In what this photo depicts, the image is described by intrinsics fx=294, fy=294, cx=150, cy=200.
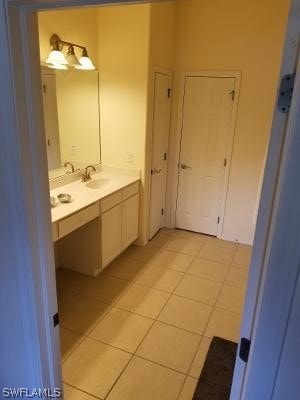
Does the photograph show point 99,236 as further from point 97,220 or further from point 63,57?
point 63,57

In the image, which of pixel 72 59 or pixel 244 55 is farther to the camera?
pixel 244 55

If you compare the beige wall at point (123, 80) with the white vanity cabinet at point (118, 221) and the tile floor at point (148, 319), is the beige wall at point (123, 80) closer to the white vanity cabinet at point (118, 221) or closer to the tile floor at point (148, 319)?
the white vanity cabinet at point (118, 221)

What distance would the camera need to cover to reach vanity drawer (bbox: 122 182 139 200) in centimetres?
331

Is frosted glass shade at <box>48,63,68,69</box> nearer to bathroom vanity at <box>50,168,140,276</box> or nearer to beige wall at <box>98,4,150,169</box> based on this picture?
beige wall at <box>98,4,150,169</box>

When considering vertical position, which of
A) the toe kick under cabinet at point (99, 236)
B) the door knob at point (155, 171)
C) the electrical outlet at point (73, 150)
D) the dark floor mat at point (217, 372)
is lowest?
the dark floor mat at point (217, 372)

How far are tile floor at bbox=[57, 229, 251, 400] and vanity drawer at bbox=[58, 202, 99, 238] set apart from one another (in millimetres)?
750

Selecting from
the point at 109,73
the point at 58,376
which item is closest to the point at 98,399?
the point at 58,376

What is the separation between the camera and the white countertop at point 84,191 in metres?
2.48

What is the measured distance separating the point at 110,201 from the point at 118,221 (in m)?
0.33

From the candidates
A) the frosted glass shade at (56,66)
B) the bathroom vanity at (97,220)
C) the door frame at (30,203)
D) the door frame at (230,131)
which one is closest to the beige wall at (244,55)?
the door frame at (230,131)

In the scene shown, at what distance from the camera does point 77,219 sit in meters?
2.55

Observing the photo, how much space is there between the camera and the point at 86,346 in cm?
226

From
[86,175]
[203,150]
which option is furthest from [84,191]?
[203,150]

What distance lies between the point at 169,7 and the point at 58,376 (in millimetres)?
3832
